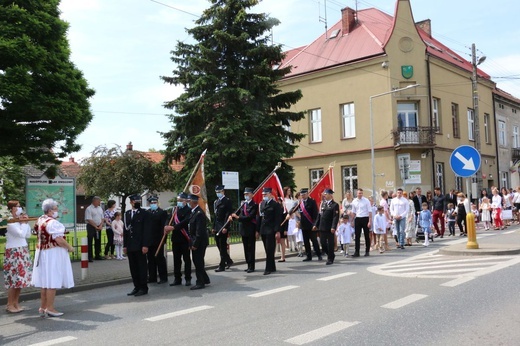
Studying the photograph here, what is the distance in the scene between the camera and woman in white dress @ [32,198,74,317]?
312 inches

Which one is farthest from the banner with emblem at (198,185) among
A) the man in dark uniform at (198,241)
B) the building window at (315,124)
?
the building window at (315,124)

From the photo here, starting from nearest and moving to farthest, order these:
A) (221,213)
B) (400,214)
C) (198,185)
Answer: (221,213) → (198,185) → (400,214)

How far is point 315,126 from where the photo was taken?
35625mm

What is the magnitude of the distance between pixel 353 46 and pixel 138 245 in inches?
1085

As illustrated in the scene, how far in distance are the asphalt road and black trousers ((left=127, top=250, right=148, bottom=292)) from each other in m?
0.29

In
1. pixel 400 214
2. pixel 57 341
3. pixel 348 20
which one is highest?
pixel 348 20

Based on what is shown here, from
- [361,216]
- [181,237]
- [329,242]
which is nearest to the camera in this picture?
[181,237]

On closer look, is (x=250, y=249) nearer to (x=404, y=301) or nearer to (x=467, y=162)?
(x=404, y=301)

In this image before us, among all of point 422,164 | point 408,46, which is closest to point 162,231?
point 422,164

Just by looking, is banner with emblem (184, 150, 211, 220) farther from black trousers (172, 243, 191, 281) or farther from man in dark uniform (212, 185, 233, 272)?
black trousers (172, 243, 191, 281)

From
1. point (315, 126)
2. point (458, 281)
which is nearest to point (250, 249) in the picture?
point (458, 281)

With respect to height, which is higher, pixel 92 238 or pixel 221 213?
pixel 221 213

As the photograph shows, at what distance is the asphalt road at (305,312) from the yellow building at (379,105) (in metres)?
20.8

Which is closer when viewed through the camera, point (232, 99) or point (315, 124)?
point (232, 99)
